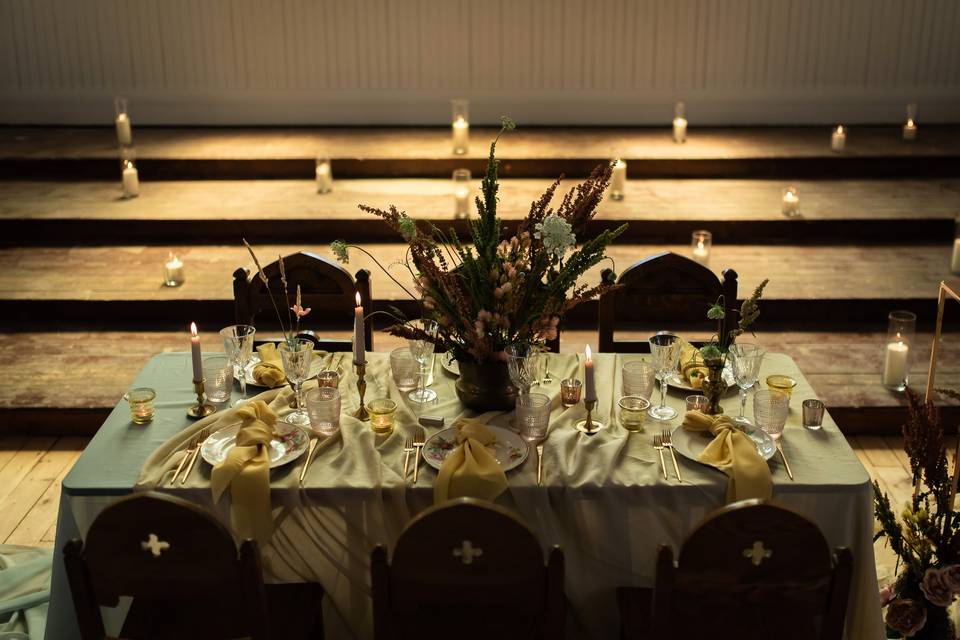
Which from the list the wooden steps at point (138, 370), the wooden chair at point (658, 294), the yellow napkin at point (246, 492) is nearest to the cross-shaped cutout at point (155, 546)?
the yellow napkin at point (246, 492)

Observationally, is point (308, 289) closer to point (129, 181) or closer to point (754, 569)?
point (754, 569)

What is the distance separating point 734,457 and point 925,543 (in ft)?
1.78

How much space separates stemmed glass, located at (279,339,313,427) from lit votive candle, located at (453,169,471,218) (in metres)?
2.58

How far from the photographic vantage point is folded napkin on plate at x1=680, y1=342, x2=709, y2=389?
122 inches

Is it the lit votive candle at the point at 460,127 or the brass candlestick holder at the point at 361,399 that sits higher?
the lit votive candle at the point at 460,127

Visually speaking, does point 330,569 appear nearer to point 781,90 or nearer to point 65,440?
point 65,440

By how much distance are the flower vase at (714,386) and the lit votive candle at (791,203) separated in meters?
2.91

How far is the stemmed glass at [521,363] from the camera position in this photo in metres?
2.78

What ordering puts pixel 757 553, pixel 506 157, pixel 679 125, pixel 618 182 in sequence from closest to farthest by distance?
1. pixel 757 553
2. pixel 618 182
3. pixel 506 157
4. pixel 679 125

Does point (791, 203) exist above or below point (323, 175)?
below

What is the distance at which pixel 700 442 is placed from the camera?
275 cm

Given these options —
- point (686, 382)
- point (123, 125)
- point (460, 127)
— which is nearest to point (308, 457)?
point (686, 382)

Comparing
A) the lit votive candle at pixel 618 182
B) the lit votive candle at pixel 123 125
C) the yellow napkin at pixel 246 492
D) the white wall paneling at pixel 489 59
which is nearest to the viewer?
the yellow napkin at pixel 246 492

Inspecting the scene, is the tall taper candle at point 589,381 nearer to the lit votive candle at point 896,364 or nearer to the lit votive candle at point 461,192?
the lit votive candle at point 896,364
